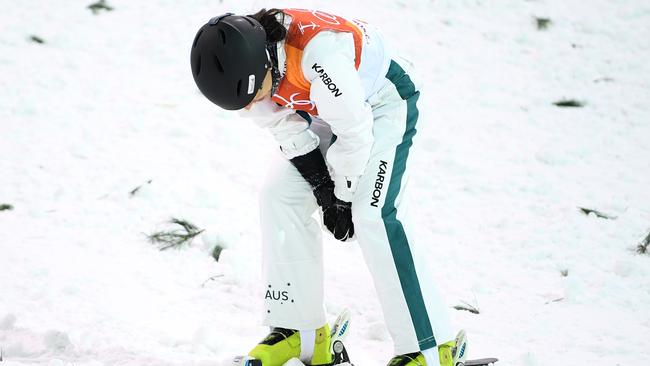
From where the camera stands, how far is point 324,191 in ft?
10.4

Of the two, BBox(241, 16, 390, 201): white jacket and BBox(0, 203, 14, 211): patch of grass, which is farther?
BBox(0, 203, 14, 211): patch of grass

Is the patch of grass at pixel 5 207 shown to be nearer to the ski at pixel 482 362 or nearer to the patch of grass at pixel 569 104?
the ski at pixel 482 362

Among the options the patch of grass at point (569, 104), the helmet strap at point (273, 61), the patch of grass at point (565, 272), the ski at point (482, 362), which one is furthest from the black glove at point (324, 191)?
the patch of grass at point (569, 104)

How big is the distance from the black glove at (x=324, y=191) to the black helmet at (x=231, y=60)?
42 cm

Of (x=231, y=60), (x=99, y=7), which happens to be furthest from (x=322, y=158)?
(x=99, y=7)

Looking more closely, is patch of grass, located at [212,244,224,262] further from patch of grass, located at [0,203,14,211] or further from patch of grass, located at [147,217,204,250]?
patch of grass, located at [0,203,14,211]

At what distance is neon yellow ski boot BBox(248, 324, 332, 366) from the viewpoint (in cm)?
321

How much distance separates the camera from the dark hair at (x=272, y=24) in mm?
2908

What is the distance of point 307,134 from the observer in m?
3.17

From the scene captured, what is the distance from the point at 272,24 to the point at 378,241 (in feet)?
2.79

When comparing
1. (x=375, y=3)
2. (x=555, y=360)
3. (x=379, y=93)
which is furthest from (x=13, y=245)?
(x=375, y=3)

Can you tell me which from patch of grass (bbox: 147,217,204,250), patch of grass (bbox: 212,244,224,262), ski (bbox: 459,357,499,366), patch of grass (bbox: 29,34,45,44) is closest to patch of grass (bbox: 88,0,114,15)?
patch of grass (bbox: 29,34,45,44)

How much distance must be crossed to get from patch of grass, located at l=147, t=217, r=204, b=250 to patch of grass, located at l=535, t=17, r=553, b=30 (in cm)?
445

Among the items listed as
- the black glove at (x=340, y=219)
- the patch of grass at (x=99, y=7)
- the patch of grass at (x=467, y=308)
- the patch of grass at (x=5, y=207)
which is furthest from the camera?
the patch of grass at (x=99, y=7)
